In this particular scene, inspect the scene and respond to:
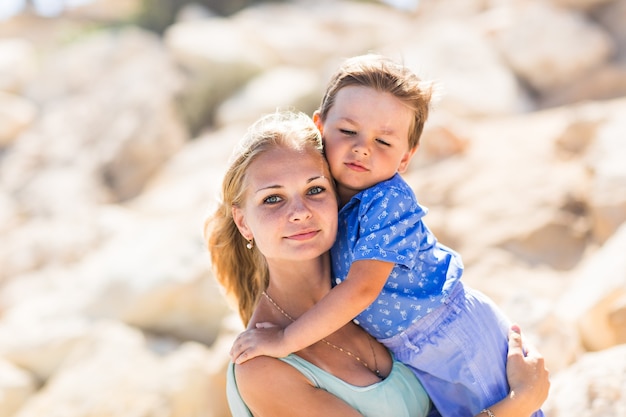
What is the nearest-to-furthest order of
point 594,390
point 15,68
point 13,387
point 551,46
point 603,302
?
point 594,390, point 603,302, point 13,387, point 551,46, point 15,68

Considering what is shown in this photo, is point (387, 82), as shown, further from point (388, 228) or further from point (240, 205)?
point (240, 205)

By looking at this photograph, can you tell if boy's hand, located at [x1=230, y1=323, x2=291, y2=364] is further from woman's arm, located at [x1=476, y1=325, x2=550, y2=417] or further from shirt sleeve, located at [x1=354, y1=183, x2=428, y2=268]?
woman's arm, located at [x1=476, y1=325, x2=550, y2=417]

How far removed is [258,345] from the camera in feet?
7.59

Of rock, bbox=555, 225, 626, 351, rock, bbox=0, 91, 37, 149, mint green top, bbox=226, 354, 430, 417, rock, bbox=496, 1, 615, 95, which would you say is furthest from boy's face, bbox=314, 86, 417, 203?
rock, bbox=0, 91, 37, 149

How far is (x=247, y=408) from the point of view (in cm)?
243

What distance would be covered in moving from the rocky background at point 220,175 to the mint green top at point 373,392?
2.62 feet

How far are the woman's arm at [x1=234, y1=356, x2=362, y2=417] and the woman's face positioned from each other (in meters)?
0.36

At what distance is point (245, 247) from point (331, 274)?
0.37 metres

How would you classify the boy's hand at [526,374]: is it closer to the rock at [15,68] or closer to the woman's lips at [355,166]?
the woman's lips at [355,166]

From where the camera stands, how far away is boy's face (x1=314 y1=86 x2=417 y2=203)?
8.16ft

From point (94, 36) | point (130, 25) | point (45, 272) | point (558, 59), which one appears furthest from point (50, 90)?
point (558, 59)

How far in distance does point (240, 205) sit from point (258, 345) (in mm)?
504

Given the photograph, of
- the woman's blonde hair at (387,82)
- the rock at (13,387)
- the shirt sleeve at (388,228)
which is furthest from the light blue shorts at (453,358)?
the rock at (13,387)

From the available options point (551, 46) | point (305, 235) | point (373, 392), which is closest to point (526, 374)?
point (373, 392)
